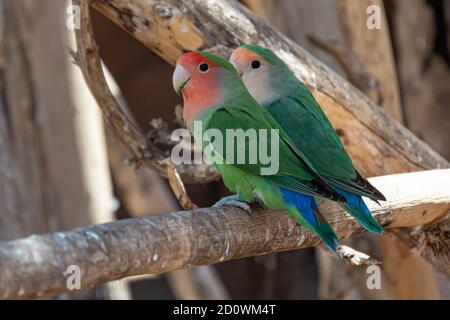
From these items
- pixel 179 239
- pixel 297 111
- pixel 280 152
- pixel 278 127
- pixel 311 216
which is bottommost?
pixel 179 239

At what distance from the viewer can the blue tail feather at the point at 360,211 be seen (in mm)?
2625

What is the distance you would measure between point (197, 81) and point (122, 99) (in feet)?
7.39

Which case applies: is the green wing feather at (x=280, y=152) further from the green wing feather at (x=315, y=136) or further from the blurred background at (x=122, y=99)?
the blurred background at (x=122, y=99)

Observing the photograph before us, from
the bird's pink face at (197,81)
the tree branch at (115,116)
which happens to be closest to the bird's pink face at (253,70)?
the bird's pink face at (197,81)

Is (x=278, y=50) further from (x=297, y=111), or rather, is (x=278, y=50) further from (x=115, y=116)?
(x=115, y=116)

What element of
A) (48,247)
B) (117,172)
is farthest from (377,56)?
(48,247)

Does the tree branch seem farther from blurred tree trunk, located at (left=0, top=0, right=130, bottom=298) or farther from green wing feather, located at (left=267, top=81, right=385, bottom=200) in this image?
blurred tree trunk, located at (left=0, top=0, right=130, bottom=298)

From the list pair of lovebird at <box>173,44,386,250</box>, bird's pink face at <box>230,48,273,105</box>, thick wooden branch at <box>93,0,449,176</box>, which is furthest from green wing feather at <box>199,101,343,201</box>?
thick wooden branch at <box>93,0,449,176</box>

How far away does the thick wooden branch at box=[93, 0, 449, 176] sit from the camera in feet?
10.7

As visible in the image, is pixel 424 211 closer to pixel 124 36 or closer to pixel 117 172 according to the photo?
pixel 117 172

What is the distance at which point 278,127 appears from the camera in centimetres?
281

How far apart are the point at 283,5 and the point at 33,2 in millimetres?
1589

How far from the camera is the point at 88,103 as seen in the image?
488cm

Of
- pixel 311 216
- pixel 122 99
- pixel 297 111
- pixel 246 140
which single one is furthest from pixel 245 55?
pixel 122 99
